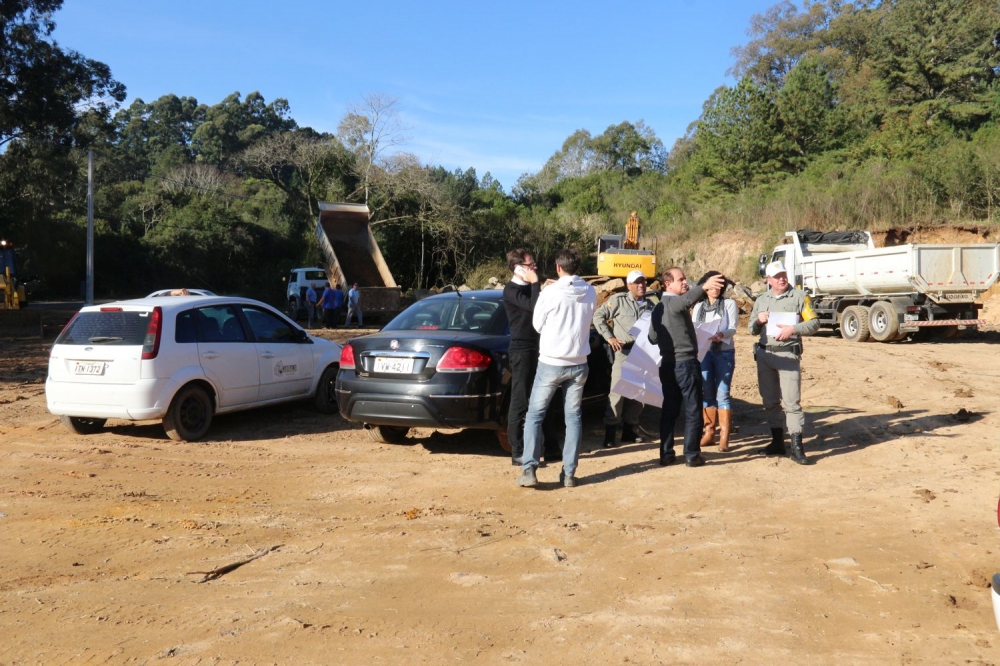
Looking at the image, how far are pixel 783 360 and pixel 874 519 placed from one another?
6.83 feet

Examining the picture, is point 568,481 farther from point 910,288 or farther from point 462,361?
point 910,288

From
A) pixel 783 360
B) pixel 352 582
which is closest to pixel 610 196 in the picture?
pixel 783 360

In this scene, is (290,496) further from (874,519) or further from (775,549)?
(874,519)

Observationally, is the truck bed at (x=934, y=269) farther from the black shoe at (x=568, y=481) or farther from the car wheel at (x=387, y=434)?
the black shoe at (x=568, y=481)

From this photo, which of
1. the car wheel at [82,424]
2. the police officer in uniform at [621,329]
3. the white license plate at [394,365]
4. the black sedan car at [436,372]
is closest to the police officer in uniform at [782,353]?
the police officer in uniform at [621,329]

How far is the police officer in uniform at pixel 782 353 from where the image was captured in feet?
25.0

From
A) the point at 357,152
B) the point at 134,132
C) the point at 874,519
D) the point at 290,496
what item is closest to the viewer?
the point at 874,519

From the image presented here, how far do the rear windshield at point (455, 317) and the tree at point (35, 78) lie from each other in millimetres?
21912

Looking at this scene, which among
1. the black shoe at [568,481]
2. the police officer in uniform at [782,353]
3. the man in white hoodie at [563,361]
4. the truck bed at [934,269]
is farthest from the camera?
the truck bed at [934,269]

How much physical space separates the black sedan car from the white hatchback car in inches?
68.2

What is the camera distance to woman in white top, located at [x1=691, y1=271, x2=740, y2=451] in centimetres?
846

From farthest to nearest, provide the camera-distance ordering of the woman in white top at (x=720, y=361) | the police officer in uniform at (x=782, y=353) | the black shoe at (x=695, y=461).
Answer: the woman in white top at (x=720, y=361) < the police officer in uniform at (x=782, y=353) < the black shoe at (x=695, y=461)

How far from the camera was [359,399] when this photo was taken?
8.04 metres

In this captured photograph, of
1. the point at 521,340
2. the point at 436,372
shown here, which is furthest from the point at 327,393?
the point at 521,340
